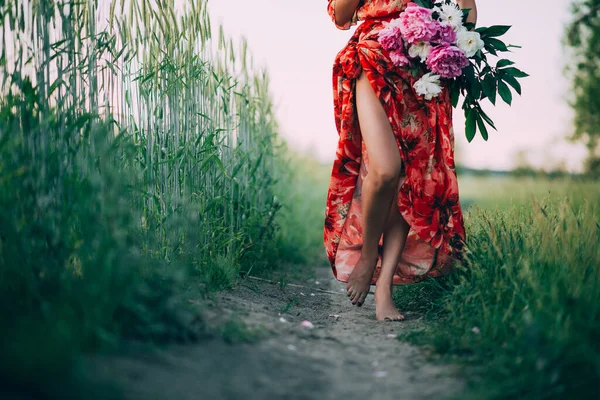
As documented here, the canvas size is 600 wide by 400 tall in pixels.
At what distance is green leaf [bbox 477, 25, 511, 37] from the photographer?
2.56 meters

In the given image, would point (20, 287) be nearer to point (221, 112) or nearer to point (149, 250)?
point (149, 250)

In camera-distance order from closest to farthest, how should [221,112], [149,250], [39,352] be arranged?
[39,352] → [149,250] → [221,112]

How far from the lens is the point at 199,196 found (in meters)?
2.67

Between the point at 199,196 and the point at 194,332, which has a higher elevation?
the point at 199,196

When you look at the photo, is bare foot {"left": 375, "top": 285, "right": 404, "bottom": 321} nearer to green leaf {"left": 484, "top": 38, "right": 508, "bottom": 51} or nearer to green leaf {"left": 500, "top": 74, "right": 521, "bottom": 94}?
green leaf {"left": 500, "top": 74, "right": 521, "bottom": 94}

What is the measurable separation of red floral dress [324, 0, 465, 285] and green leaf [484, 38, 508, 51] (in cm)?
29

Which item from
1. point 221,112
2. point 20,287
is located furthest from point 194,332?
point 221,112

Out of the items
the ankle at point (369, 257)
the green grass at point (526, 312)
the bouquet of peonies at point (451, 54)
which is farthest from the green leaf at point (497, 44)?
the ankle at point (369, 257)

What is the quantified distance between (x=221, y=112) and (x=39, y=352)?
2.04 m

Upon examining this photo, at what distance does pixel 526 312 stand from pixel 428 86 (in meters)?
1.07

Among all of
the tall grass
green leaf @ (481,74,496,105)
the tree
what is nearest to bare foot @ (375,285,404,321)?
the tall grass

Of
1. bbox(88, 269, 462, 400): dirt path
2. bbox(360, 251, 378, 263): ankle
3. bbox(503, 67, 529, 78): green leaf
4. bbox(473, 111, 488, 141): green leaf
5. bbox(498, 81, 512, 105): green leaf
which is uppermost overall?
bbox(503, 67, 529, 78): green leaf

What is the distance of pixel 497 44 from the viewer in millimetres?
2568

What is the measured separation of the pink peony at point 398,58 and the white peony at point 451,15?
0.24 metres
